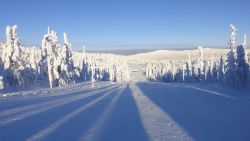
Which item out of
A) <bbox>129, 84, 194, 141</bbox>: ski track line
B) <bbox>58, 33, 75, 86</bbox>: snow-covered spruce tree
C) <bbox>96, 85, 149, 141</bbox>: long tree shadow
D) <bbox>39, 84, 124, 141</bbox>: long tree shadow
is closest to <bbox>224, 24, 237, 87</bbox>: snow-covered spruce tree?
<bbox>58, 33, 75, 86</bbox>: snow-covered spruce tree

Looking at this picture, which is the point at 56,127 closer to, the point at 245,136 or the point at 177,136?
the point at 177,136

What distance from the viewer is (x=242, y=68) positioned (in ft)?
192

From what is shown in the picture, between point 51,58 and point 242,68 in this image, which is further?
point 51,58

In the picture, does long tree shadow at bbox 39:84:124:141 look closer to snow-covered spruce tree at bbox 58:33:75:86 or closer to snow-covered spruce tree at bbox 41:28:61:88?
snow-covered spruce tree at bbox 41:28:61:88

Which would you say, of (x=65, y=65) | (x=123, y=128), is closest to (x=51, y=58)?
(x=65, y=65)

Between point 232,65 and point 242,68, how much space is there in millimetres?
1656

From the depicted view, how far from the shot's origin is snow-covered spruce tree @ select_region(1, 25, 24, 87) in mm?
59312

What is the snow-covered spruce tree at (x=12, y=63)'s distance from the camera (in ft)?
195

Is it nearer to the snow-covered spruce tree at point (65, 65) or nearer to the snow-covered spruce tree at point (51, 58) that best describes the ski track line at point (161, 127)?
the snow-covered spruce tree at point (51, 58)

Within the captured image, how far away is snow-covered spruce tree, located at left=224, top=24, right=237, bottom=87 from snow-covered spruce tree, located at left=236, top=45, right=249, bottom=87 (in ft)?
2.03

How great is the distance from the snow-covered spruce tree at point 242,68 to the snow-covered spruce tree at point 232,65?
0.62m

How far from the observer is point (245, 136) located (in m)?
10.5

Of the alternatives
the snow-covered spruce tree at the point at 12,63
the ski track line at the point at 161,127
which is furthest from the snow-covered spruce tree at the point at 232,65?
the ski track line at the point at 161,127

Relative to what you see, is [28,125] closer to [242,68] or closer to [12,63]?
[12,63]
